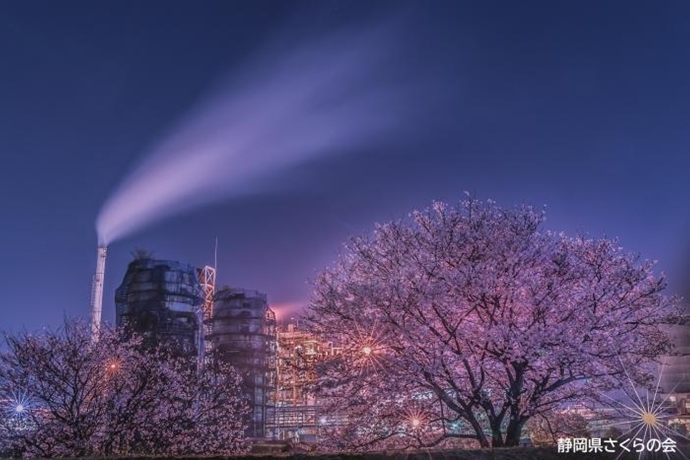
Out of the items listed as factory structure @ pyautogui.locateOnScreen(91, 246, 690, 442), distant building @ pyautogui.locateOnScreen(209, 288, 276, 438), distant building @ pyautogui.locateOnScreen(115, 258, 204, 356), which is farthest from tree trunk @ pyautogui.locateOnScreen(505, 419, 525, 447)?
distant building @ pyautogui.locateOnScreen(209, 288, 276, 438)

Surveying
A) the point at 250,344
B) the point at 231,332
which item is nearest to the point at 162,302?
the point at 231,332

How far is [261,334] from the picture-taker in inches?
3479

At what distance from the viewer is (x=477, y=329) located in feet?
69.5

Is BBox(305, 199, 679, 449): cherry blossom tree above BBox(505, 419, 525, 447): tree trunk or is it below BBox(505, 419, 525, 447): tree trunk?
above

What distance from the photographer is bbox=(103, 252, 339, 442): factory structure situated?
73269 millimetres

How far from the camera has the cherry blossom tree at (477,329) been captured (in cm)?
2031

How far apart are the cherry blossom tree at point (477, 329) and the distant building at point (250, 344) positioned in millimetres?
65060

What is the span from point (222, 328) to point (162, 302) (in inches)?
616

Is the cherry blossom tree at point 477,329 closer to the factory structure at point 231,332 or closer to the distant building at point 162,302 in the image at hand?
the factory structure at point 231,332

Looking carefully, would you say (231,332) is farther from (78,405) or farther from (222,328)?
(78,405)

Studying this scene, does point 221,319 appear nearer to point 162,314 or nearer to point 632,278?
→ point 162,314

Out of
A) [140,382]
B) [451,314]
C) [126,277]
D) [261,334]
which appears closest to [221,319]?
[261,334]

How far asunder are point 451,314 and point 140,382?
1257 cm

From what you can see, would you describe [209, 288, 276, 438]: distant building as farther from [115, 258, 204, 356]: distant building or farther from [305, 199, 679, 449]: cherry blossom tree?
[305, 199, 679, 449]: cherry blossom tree
